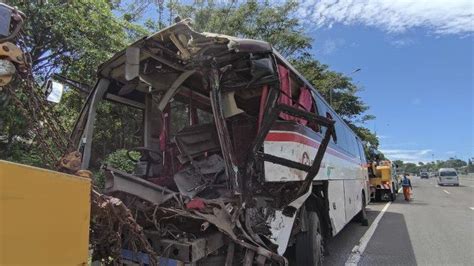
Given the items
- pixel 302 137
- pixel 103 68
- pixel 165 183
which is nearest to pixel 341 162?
pixel 302 137

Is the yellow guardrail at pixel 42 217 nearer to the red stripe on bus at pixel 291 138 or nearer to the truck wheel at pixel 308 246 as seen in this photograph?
the red stripe on bus at pixel 291 138

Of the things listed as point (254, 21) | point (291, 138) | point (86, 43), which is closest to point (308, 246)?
point (291, 138)

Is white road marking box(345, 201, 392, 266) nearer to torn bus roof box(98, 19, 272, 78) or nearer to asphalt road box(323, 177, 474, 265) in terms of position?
asphalt road box(323, 177, 474, 265)

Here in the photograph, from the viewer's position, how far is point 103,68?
529cm

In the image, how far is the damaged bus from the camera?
4.48 metres

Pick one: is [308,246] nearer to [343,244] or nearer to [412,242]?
[343,244]

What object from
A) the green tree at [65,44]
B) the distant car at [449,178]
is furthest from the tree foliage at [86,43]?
the distant car at [449,178]

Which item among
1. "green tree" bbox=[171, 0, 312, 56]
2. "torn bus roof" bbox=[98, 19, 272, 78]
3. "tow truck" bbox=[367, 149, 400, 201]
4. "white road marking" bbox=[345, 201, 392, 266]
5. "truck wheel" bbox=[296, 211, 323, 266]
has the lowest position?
"white road marking" bbox=[345, 201, 392, 266]

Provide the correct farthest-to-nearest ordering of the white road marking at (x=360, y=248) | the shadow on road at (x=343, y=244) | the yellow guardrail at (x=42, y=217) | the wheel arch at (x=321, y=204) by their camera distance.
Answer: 1. the shadow on road at (x=343, y=244)
2. the white road marking at (x=360, y=248)
3. the wheel arch at (x=321, y=204)
4. the yellow guardrail at (x=42, y=217)

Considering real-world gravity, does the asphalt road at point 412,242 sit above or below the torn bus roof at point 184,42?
below

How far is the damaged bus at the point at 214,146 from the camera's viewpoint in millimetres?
4480

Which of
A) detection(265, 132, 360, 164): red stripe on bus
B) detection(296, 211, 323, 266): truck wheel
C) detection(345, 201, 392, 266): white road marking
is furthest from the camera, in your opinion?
detection(345, 201, 392, 266): white road marking

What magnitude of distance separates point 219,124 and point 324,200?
11.3 ft

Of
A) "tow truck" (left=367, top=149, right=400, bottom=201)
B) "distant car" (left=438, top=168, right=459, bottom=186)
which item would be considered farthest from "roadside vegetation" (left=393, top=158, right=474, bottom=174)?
"tow truck" (left=367, top=149, right=400, bottom=201)
